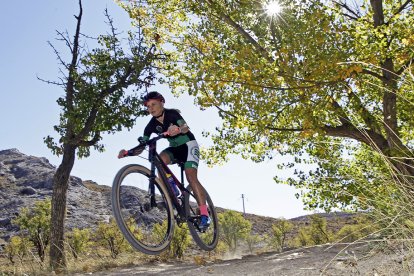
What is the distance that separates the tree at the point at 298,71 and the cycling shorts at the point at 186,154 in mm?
3148

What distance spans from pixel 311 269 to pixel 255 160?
30.6 ft

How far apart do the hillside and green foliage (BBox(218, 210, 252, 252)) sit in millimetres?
10080

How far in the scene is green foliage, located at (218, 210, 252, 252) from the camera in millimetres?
19531

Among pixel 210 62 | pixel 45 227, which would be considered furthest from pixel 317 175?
pixel 45 227

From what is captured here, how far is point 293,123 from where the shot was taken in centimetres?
1438

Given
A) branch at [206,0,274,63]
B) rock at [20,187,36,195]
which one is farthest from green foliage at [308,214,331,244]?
rock at [20,187,36,195]

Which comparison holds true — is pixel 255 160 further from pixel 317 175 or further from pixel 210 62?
pixel 210 62

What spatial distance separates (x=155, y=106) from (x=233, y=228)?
46.5 ft

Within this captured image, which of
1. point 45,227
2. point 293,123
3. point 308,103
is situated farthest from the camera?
point 45,227

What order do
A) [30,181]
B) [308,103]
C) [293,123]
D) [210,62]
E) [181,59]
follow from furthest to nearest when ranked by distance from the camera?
1. [30,181]
2. [181,59]
3. [293,123]
4. [210,62]
5. [308,103]

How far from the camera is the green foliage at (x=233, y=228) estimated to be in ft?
64.1

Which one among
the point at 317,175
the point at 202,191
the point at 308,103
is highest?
the point at 308,103

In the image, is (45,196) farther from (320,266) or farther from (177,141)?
(320,266)

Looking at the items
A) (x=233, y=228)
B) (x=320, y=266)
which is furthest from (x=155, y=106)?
(x=233, y=228)
